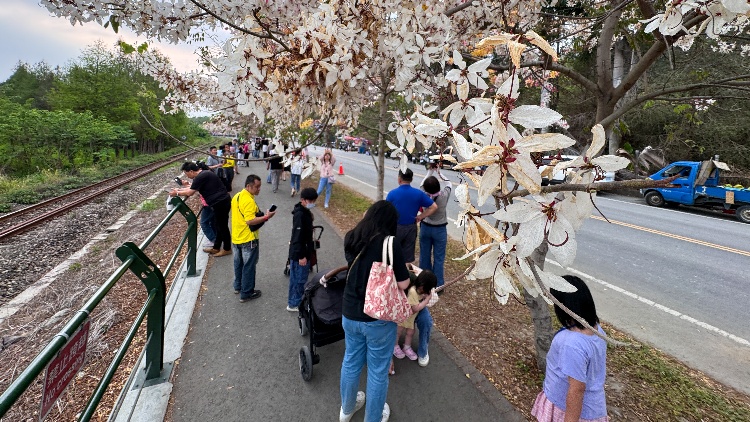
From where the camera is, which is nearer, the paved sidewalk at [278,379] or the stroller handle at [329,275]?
the paved sidewalk at [278,379]

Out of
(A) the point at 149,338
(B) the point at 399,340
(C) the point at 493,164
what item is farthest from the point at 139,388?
(C) the point at 493,164

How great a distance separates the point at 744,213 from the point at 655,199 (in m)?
2.63

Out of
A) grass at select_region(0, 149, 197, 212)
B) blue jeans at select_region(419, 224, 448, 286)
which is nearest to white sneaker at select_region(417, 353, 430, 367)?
blue jeans at select_region(419, 224, 448, 286)

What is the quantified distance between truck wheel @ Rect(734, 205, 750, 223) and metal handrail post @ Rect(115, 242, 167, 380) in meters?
15.5

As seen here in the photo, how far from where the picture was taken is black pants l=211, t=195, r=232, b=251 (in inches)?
223

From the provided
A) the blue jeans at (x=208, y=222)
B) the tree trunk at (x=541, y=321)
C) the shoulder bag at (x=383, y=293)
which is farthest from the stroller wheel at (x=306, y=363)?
the blue jeans at (x=208, y=222)

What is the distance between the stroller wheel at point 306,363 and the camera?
2.88 metres

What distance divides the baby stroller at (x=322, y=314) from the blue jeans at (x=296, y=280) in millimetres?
871

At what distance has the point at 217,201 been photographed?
5.60 meters

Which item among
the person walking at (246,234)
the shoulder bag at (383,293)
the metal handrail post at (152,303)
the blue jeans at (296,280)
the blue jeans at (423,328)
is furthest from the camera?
the person walking at (246,234)

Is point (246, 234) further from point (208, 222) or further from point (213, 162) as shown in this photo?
point (213, 162)

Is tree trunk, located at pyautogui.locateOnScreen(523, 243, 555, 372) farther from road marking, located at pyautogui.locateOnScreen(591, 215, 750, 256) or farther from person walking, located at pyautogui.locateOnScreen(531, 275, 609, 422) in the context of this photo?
road marking, located at pyautogui.locateOnScreen(591, 215, 750, 256)

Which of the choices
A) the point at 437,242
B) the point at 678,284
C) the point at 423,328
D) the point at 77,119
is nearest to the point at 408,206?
the point at 437,242

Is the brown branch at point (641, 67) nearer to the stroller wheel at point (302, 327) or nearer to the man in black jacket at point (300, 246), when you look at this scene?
the man in black jacket at point (300, 246)
